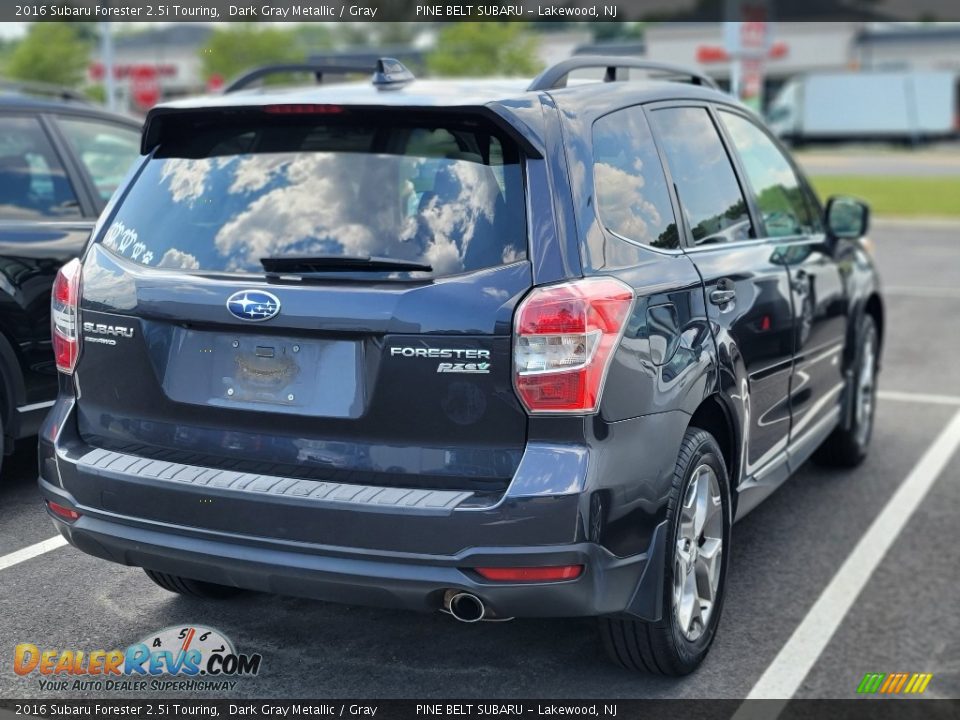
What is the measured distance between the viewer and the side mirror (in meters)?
5.54

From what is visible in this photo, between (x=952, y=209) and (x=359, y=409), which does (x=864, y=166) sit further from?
(x=359, y=409)

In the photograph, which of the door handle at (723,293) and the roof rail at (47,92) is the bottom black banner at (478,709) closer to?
the door handle at (723,293)

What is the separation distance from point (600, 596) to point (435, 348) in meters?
0.79

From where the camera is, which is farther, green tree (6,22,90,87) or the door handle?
green tree (6,22,90,87)

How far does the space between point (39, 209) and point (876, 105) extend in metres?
52.3

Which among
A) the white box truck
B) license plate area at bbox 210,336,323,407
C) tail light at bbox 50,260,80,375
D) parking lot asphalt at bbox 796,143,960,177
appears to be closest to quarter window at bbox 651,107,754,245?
license plate area at bbox 210,336,323,407

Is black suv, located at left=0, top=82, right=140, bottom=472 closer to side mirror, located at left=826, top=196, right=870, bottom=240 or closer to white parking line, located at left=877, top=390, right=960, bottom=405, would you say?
side mirror, located at left=826, top=196, right=870, bottom=240

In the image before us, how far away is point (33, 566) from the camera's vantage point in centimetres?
441

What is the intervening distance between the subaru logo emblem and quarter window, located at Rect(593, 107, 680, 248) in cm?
94

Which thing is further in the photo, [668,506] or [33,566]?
[33,566]

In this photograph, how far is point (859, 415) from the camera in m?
6.07

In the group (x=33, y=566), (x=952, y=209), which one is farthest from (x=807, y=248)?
→ (x=952, y=209)

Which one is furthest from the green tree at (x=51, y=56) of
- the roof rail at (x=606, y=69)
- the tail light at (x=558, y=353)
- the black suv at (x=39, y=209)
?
the tail light at (x=558, y=353)

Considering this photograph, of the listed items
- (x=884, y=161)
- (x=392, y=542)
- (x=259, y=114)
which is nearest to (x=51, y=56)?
(x=884, y=161)
